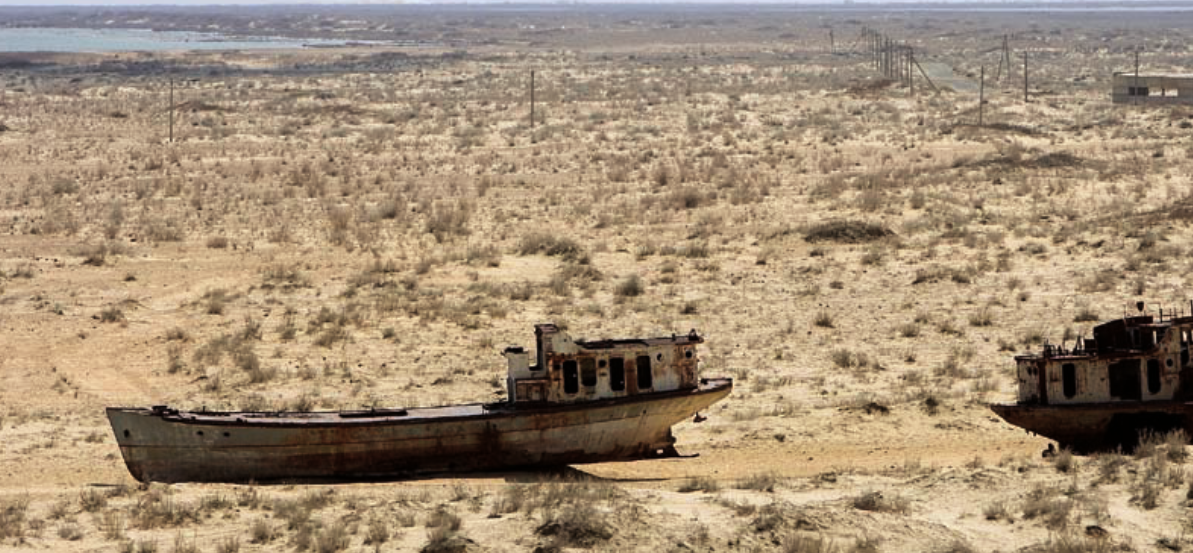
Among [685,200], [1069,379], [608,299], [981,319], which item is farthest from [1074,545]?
[685,200]

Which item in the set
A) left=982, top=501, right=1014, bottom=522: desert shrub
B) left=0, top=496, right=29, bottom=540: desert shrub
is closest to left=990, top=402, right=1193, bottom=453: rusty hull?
left=982, top=501, right=1014, bottom=522: desert shrub

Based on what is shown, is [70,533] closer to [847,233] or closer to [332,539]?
[332,539]

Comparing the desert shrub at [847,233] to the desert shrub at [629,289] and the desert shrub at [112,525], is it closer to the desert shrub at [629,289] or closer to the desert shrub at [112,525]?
the desert shrub at [629,289]

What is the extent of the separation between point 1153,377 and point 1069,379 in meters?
0.78

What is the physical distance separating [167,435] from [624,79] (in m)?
71.3

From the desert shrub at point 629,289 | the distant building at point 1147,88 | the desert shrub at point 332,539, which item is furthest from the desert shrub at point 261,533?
the distant building at point 1147,88

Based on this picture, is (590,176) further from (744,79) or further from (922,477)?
(744,79)

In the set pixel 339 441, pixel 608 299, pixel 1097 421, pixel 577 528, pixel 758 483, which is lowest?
pixel 608 299

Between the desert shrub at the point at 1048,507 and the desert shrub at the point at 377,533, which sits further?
the desert shrub at the point at 1048,507

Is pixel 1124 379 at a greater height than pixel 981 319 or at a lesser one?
greater

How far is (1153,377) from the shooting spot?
56.7 ft

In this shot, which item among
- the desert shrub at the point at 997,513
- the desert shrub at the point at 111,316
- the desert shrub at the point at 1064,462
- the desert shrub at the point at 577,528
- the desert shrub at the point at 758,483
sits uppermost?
the desert shrub at the point at 577,528

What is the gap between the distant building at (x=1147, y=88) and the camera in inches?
2490

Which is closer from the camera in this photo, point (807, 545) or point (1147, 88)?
Result: point (807, 545)
